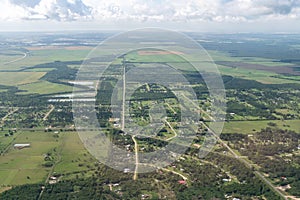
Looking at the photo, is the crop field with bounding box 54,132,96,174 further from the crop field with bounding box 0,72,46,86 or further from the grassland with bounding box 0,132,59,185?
the crop field with bounding box 0,72,46,86

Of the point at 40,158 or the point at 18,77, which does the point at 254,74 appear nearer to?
the point at 18,77

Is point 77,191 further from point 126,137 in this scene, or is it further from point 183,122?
point 183,122

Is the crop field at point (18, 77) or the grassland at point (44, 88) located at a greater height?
the crop field at point (18, 77)

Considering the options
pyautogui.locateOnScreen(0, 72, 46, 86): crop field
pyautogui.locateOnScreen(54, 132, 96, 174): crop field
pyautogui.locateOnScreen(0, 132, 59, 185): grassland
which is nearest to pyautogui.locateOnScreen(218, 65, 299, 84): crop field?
pyautogui.locateOnScreen(0, 72, 46, 86): crop field

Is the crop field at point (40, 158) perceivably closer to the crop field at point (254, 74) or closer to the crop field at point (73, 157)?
the crop field at point (73, 157)

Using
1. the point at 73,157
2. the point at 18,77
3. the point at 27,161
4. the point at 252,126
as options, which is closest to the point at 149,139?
the point at 73,157

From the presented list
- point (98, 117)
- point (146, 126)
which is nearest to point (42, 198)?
point (146, 126)

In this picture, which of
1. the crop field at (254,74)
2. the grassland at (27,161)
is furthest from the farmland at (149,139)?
the crop field at (254,74)
